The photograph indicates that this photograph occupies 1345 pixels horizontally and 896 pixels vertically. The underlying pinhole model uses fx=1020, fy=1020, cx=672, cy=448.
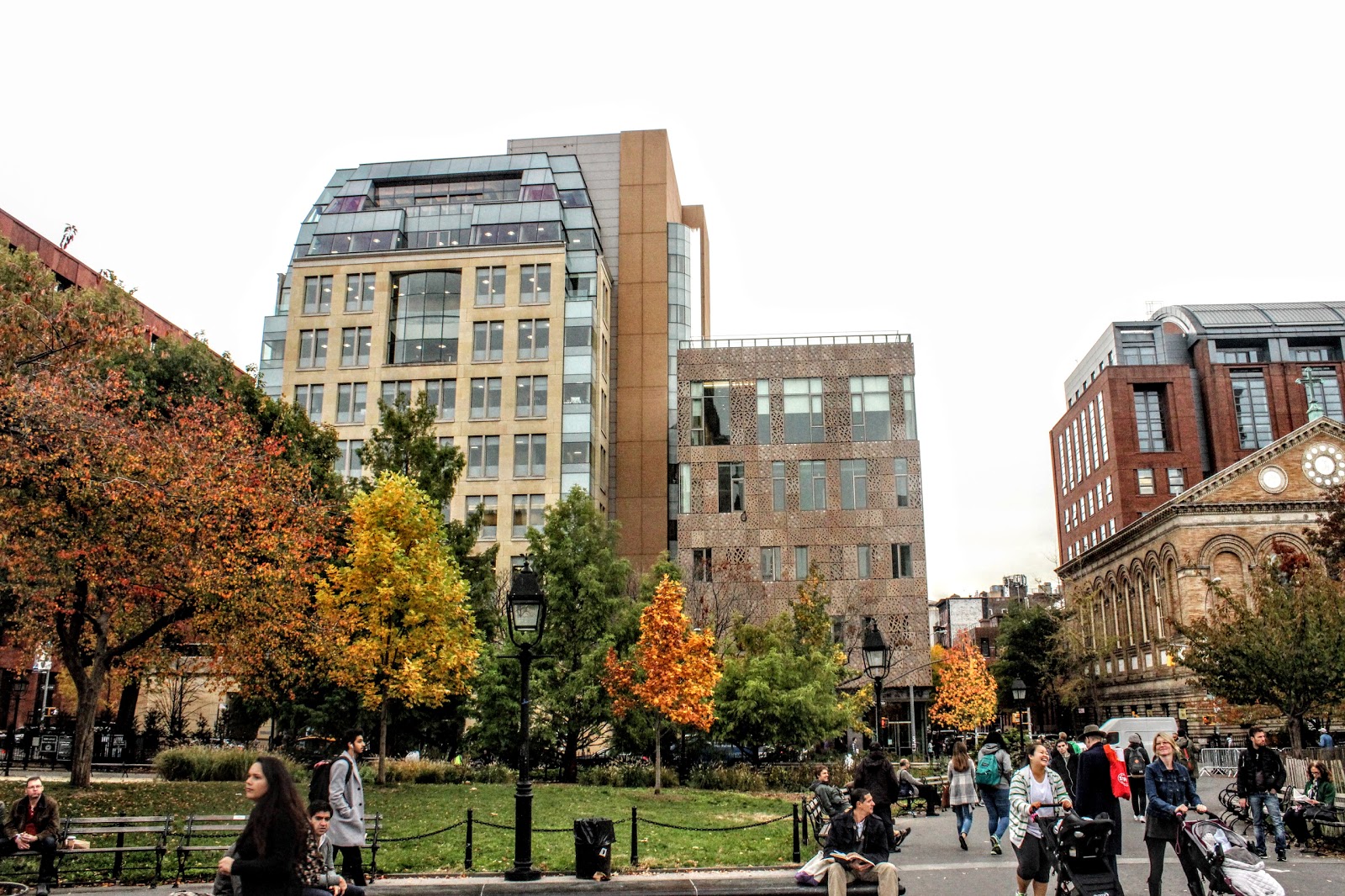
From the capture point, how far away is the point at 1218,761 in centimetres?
4159

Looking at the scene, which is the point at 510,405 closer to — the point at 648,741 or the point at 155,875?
the point at 648,741

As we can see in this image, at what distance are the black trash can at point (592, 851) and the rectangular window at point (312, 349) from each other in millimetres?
54533

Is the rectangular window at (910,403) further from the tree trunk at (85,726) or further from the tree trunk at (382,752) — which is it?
the tree trunk at (85,726)

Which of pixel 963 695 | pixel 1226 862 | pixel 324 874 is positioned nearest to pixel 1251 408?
pixel 963 695

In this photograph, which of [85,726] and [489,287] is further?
[489,287]

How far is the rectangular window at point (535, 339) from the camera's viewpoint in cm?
6181

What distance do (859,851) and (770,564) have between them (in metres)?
46.8

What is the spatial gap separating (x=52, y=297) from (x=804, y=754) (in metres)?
25.4

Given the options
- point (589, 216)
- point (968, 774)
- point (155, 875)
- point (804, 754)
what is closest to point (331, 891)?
point (155, 875)

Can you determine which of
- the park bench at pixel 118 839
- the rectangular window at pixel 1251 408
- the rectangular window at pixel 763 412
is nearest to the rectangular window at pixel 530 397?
the rectangular window at pixel 763 412

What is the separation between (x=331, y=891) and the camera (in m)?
7.31

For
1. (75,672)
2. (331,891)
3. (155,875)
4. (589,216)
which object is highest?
(589,216)

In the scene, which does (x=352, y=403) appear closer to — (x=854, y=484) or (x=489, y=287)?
(x=489, y=287)

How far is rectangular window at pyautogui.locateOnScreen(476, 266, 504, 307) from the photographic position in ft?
207
